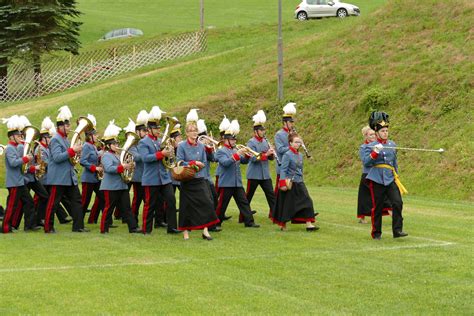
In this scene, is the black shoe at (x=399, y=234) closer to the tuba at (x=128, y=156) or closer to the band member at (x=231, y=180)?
the band member at (x=231, y=180)

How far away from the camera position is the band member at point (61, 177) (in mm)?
15953

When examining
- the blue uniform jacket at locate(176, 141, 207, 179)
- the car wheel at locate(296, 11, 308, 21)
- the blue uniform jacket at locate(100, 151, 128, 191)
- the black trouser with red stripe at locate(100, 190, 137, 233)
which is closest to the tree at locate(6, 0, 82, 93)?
the car wheel at locate(296, 11, 308, 21)

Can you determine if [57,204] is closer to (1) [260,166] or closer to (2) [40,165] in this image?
(2) [40,165]

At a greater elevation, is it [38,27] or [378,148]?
[38,27]

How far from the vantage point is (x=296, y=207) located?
15.6 meters

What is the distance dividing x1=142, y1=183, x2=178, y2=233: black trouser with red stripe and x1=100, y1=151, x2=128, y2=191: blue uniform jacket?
1.48 feet

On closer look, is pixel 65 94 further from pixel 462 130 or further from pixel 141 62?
pixel 462 130

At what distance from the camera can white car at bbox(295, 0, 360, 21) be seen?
46.0 metres

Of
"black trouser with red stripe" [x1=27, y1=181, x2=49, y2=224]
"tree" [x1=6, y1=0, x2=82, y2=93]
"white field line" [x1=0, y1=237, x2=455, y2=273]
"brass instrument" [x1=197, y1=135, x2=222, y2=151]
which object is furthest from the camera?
"tree" [x1=6, y1=0, x2=82, y2=93]

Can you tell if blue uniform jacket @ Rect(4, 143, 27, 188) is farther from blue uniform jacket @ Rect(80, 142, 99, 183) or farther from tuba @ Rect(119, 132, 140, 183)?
tuba @ Rect(119, 132, 140, 183)

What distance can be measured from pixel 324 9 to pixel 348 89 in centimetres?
1591

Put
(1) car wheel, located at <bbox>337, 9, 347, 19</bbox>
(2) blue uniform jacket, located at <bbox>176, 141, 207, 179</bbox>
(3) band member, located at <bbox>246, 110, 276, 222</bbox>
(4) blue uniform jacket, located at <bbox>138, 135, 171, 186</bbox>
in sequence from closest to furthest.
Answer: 1. (2) blue uniform jacket, located at <bbox>176, 141, 207, 179</bbox>
2. (4) blue uniform jacket, located at <bbox>138, 135, 171, 186</bbox>
3. (3) band member, located at <bbox>246, 110, 276, 222</bbox>
4. (1) car wheel, located at <bbox>337, 9, 347, 19</bbox>

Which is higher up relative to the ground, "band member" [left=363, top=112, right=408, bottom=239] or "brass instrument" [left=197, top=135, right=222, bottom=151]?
"brass instrument" [left=197, top=135, right=222, bottom=151]

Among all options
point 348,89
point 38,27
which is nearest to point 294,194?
point 348,89
